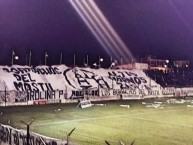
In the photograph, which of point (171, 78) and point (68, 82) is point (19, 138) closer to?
point (68, 82)

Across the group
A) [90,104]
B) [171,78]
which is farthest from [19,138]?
[171,78]

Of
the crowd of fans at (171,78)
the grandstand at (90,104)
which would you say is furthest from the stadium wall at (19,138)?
the crowd of fans at (171,78)

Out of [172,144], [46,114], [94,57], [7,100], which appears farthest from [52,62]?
[172,144]

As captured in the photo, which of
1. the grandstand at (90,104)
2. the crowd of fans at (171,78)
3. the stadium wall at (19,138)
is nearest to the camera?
the stadium wall at (19,138)

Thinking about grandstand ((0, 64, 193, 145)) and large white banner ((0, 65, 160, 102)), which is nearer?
grandstand ((0, 64, 193, 145))

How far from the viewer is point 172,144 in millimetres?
19062

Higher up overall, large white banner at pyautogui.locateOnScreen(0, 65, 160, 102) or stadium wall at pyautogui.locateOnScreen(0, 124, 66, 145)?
large white banner at pyautogui.locateOnScreen(0, 65, 160, 102)

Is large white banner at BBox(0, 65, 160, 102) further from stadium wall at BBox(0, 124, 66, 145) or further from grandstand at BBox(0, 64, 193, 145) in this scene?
stadium wall at BBox(0, 124, 66, 145)

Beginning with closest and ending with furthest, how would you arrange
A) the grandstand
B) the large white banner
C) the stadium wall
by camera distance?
the stadium wall → the grandstand → the large white banner

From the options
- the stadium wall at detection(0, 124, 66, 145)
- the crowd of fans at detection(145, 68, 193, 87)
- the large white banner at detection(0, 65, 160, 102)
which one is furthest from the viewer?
the crowd of fans at detection(145, 68, 193, 87)

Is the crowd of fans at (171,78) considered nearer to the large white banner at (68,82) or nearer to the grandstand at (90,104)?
the grandstand at (90,104)

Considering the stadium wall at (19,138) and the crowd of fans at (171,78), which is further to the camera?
the crowd of fans at (171,78)

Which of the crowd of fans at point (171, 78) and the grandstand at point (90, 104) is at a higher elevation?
the crowd of fans at point (171, 78)

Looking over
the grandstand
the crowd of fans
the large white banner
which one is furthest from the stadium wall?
the crowd of fans
